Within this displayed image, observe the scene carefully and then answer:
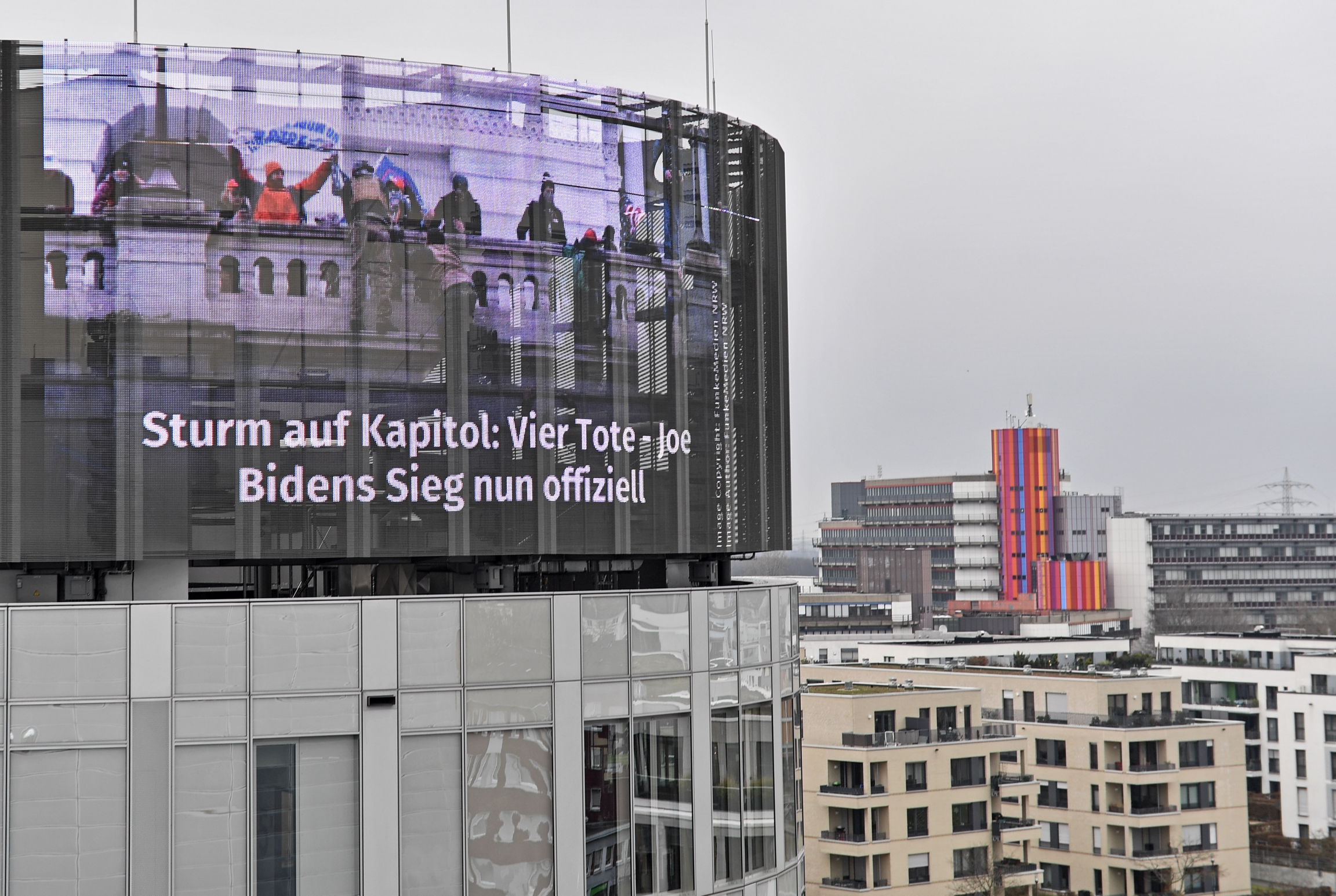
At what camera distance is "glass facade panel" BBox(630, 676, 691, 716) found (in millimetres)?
25078

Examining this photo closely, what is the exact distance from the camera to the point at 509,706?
2373cm

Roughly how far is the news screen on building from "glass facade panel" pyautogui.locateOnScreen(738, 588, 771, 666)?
1640mm

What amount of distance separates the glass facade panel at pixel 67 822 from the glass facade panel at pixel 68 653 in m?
0.95

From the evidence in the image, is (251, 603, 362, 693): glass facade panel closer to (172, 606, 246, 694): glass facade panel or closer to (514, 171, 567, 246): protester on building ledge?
(172, 606, 246, 694): glass facade panel

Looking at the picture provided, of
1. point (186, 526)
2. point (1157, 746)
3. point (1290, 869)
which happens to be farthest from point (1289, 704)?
point (186, 526)

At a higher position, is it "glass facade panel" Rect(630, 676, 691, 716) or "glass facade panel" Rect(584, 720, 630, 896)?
"glass facade panel" Rect(630, 676, 691, 716)

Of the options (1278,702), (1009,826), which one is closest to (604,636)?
(1009,826)

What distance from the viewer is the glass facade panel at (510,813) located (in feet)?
76.6

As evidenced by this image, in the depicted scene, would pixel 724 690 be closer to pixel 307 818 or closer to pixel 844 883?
pixel 307 818

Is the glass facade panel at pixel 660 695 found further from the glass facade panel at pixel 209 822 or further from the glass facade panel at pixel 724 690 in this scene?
the glass facade panel at pixel 209 822

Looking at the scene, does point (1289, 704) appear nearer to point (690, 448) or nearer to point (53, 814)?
point (690, 448)

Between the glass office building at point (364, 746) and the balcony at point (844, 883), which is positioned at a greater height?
the glass office building at point (364, 746)

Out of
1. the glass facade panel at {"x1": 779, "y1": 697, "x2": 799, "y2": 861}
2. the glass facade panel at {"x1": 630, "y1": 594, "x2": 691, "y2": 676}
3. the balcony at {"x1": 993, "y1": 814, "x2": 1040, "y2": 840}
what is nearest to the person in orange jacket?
the glass facade panel at {"x1": 630, "y1": 594, "x2": 691, "y2": 676}

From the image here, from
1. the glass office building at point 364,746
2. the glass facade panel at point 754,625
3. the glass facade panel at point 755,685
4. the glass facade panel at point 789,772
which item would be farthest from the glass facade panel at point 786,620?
the glass office building at point 364,746
